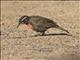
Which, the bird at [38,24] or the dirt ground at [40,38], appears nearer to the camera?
the dirt ground at [40,38]

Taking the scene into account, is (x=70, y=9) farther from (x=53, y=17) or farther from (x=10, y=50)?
(x=10, y=50)

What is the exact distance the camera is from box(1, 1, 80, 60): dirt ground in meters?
10.5

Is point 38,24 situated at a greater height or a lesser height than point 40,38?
greater

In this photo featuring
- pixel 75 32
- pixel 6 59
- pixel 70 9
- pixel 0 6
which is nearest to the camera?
pixel 6 59

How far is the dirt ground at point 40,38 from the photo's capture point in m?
10.5

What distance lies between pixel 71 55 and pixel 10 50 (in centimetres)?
144

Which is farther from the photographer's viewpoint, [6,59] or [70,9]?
[70,9]

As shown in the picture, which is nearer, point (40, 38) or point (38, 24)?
point (40, 38)

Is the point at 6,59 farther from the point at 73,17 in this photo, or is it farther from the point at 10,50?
the point at 73,17

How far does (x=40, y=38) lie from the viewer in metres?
12.2

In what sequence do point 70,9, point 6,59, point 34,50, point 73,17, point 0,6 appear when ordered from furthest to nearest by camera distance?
point 0,6 < point 70,9 < point 73,17 < point 34,50 < point 6,59

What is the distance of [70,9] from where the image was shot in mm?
17469

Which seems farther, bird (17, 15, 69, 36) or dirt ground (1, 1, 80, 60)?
bird (17, 15, 69, 36)

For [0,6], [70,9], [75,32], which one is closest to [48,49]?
[75,32]
